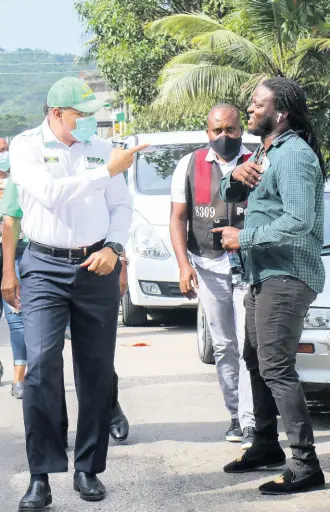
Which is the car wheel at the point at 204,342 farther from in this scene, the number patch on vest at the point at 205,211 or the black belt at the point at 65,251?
the black belt at the point at 65,251

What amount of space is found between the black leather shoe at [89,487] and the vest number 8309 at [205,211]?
5.85 ft

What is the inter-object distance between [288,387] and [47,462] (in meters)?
1.20

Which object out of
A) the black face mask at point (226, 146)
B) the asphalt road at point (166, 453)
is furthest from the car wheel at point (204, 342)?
the black face mask at point (226, 146)

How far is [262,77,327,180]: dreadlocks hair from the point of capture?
204 inches

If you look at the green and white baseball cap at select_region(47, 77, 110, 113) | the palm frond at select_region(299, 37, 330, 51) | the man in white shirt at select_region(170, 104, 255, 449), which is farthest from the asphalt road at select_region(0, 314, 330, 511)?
the palm frond at select_region(299, 37, 330, 51)

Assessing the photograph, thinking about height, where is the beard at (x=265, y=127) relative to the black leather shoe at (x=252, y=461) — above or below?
above

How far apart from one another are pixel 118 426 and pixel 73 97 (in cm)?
224

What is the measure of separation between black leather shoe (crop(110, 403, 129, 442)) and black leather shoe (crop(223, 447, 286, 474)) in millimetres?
954

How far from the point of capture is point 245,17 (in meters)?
20.6

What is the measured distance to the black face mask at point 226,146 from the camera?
624cm

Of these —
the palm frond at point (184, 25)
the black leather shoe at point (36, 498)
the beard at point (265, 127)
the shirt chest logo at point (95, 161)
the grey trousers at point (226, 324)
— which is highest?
the beard at point (265, 127)

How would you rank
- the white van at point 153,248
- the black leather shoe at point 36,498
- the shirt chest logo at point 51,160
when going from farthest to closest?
the white van at point 153,248 → the shirt chest logo at point 51,160 → the black leather shoe at point 36,498

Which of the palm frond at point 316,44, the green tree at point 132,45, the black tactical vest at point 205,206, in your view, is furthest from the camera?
the green tree at point 132,45

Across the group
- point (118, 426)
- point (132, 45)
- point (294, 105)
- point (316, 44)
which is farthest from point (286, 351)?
point (132, 45)
